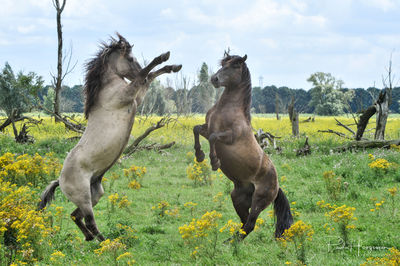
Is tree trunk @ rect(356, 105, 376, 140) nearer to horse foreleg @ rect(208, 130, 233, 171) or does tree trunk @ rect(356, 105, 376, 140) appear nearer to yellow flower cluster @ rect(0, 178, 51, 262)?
horse foreleg @ rect(208, 130, 233, 171)

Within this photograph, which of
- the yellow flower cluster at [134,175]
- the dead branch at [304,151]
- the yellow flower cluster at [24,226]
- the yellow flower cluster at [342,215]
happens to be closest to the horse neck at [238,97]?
the yellow flower cluster at [342,215]

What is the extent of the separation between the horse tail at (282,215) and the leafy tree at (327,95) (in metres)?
51.4

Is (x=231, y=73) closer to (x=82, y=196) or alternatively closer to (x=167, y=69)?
(x=167, y=69)

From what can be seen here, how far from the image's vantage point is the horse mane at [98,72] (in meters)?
4.81

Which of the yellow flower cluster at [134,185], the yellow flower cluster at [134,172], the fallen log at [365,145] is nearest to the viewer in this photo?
the yellow flower cluster at [134,185]

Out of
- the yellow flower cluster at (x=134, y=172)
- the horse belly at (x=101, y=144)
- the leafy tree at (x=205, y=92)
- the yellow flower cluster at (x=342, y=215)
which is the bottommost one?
the yellow flower cluster at (x=134, y=172)

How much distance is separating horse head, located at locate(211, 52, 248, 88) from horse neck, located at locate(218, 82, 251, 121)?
7 centimetres

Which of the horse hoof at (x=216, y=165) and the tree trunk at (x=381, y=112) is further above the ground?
the tree trunk at (x=381, y=112)

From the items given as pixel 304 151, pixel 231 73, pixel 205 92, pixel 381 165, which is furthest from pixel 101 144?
pixel 205 92

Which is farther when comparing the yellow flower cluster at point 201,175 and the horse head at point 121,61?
the yellow flower cluster at point 201,175

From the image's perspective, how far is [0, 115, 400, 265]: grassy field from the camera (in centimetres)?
422

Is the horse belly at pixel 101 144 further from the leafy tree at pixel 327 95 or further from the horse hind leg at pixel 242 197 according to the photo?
the leafy tree at pixel 327 95

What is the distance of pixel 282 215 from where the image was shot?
493 centimetres

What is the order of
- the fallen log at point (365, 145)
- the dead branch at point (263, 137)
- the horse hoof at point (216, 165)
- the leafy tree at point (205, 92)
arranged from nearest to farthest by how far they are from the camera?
the horse hoof at point (216, 165), the fallen log at point (365, 145), the dead branch at point (263, 137), the leafy tree at point (205, 92)
